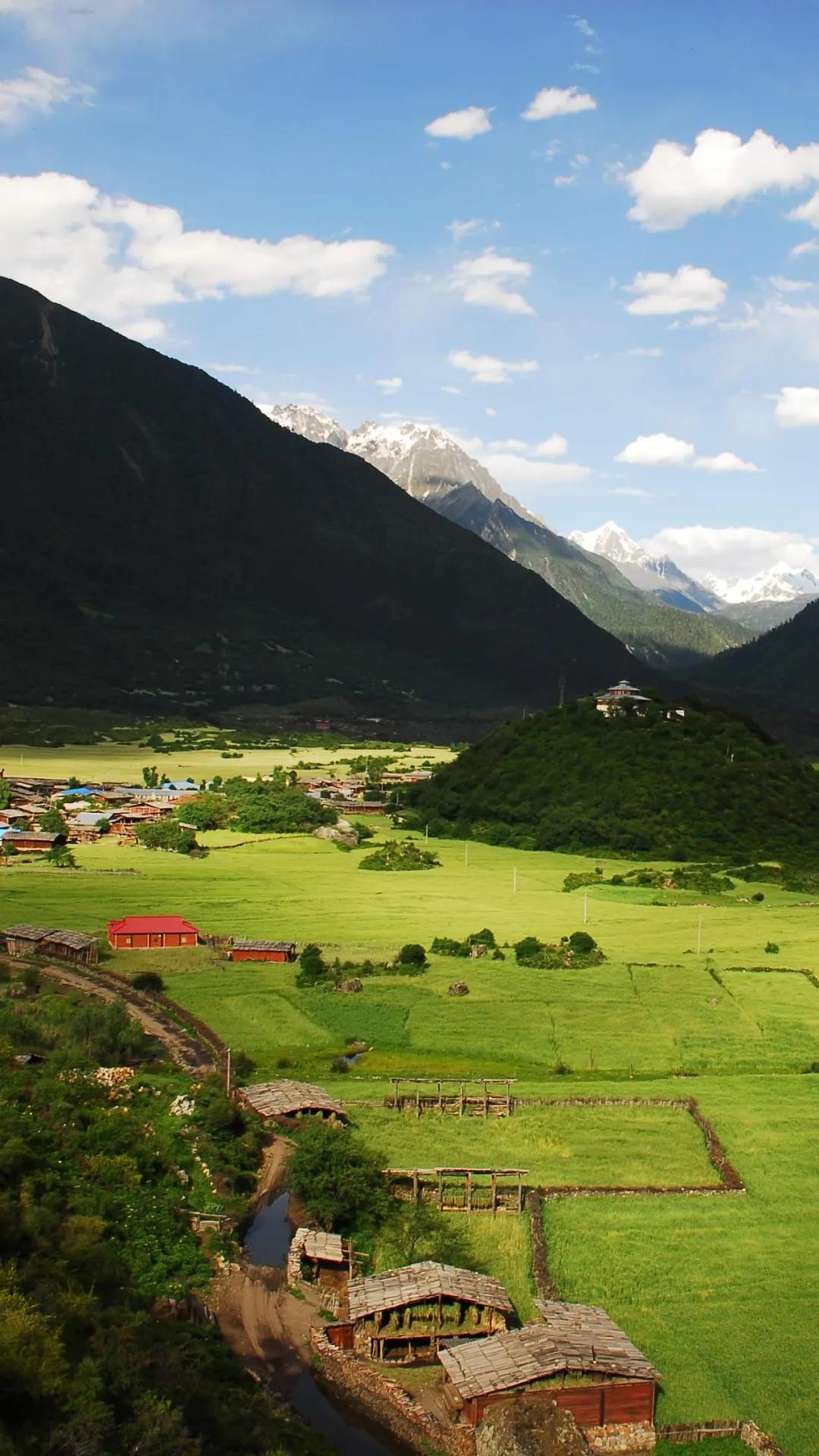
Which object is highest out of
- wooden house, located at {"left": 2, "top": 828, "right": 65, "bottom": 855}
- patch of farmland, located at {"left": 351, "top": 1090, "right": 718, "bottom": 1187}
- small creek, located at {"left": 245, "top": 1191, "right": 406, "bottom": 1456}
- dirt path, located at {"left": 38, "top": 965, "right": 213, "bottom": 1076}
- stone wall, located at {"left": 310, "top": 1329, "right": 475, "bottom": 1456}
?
wooden house, located at {"left": 2, "top": 828, "right": 65, "bottom": 855}

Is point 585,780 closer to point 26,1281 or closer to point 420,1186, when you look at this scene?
point 420,1186

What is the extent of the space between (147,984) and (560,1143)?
55.7 feet

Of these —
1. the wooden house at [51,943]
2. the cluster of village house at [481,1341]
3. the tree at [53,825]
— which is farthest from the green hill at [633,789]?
the cluster of village house at [481,1341]

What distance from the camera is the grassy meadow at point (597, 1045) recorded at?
24359 millimetres

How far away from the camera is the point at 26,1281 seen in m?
21.9

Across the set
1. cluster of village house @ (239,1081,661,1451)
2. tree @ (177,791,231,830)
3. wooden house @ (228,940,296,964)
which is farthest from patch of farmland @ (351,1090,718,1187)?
tree @ (177,791,231,830)

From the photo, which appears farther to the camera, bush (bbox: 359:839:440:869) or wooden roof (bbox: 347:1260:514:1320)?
bush (bbox: 359:839:440:869)

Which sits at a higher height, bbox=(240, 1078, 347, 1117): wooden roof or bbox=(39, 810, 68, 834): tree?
bbox=(39, 810, 68, 834): tree

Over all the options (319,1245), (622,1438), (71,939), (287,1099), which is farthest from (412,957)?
(622,1438)

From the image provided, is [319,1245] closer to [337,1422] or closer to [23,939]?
[337,1422]

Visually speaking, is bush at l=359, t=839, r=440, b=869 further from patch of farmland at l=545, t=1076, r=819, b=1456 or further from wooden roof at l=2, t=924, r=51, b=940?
patch of farmland at l=545, t=1076, r=819, b=1456

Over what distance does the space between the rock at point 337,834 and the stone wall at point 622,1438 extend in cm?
5959

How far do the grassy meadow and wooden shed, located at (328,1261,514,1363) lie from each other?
1.28 metres

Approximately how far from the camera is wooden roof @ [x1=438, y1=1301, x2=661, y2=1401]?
20.9 m
